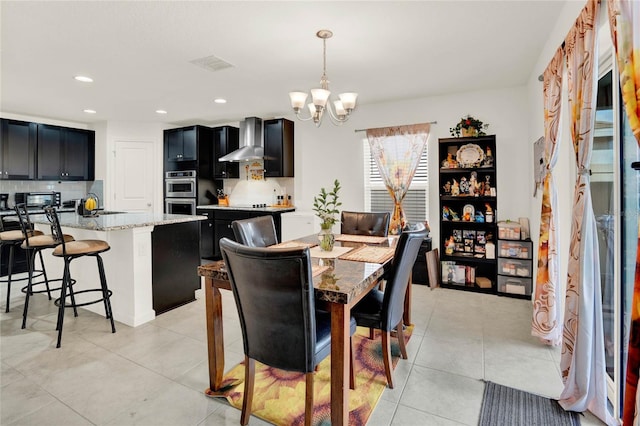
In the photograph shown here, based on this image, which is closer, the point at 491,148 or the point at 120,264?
the point at 120,264

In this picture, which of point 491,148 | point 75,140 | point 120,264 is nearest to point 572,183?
point 491,148

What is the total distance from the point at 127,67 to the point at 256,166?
278 centimetres

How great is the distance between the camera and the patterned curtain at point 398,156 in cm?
448

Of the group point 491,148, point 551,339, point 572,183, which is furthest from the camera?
point 491,148

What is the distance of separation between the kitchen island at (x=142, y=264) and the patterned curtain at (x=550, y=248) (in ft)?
10.5

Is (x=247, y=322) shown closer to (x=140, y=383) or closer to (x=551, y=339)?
(x=140, y=383)

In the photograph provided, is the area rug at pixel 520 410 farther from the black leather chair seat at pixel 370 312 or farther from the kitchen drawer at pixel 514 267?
the kitchen drawer at pixel 514 267

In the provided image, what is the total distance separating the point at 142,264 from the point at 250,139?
10.1ft

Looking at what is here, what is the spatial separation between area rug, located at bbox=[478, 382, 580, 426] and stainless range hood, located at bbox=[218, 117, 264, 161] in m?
4.46

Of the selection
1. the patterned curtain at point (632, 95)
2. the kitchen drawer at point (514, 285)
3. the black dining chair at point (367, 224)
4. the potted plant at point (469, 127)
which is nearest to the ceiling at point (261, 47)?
the potted plant at point (469, 127)

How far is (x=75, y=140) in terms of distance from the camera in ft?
19.3

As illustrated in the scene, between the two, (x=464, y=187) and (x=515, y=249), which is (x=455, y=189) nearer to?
(x=464, y=187)

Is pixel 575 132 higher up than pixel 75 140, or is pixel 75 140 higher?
pixel 75 140

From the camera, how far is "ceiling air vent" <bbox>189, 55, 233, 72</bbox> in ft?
10.5
